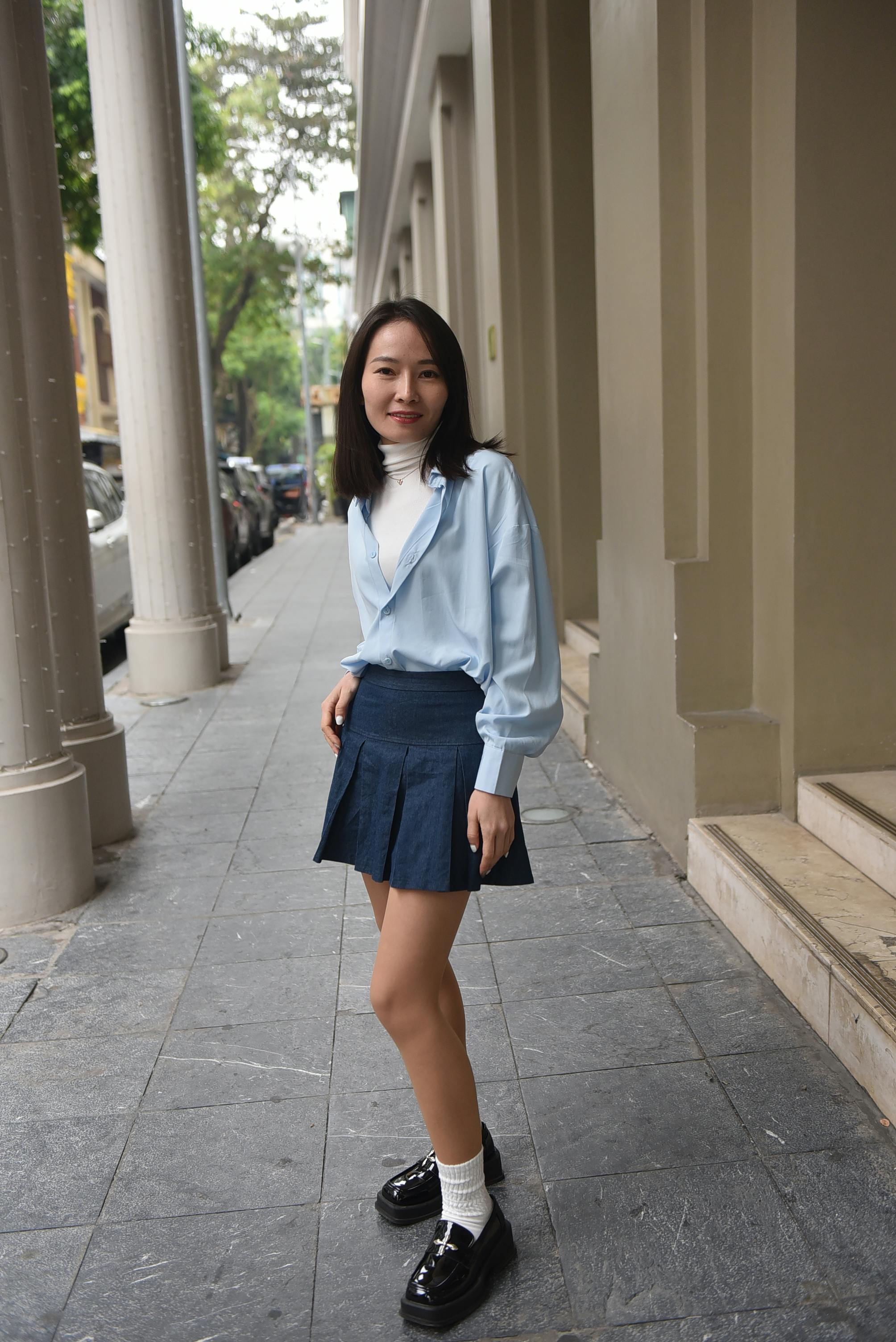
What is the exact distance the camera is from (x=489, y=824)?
216 centimetres

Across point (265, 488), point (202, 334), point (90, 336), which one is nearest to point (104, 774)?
point (202, 334)

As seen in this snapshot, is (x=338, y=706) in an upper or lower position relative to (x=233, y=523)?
upper

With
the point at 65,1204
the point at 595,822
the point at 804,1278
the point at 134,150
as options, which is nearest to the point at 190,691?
the point at 134,150

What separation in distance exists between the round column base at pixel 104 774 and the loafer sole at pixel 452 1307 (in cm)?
333

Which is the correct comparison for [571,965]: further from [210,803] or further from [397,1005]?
[210,803]

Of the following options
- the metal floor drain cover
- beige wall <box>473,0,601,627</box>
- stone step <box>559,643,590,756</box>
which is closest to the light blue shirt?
the metal floor drain cover

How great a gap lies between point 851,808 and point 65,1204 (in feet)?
8.56

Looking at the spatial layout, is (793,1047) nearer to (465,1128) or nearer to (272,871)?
(465,1128)

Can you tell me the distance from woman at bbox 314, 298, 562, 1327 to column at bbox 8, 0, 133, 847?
3001mm

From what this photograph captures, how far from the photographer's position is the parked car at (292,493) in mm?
A: 41969

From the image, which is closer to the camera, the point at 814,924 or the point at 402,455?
the point at 402,455

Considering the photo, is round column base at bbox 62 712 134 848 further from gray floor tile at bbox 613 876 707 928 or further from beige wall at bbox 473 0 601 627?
beige wall at bbox 473 0 601 627

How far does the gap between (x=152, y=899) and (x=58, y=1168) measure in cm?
183

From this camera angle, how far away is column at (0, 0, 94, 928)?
4262 mm
